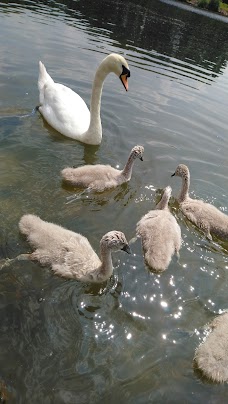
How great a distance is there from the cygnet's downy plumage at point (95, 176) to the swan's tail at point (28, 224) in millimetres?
1548

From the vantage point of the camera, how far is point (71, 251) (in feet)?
17.9

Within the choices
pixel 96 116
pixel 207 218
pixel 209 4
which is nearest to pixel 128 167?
pixel 207 218

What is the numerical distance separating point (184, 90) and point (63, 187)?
9.85 metres

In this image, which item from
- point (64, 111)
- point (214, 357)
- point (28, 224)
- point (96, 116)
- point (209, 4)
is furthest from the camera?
point (209, 4)

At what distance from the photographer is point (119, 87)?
13672 millimetres

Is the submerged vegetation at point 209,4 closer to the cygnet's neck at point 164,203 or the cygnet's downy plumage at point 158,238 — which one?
the cygnet's neck at point 164,203

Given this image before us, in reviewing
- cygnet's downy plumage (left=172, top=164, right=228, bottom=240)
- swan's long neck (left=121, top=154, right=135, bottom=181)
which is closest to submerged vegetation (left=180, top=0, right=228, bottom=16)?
swan's long neck (left=121, top=154, right=135, bottom=181)

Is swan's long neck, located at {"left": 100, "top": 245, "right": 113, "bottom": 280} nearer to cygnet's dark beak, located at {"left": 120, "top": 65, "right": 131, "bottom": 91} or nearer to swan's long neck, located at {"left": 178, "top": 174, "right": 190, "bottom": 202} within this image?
swan's long neck, located at {"left": 178, "top": 174, "right": 190, "bottom": 202}

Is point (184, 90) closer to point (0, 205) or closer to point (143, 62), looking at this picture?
point (143, 62)

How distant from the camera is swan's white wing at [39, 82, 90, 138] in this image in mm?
9141

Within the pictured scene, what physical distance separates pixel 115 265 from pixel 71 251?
0.77 m

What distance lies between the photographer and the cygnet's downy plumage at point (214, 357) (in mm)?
4340

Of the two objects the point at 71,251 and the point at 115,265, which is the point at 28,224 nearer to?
the point at 71,251

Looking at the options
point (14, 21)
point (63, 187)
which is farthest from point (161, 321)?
point (14, 21)
